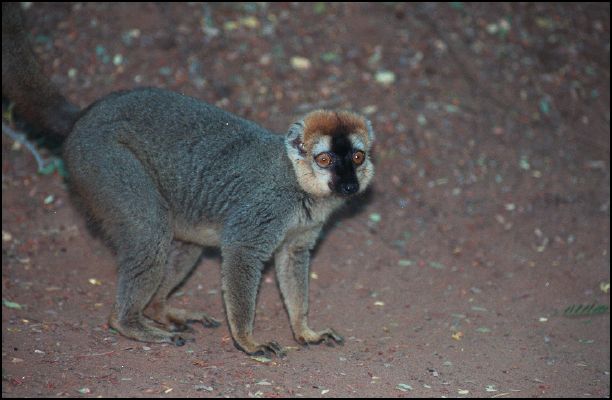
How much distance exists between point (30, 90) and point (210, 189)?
6.78ft

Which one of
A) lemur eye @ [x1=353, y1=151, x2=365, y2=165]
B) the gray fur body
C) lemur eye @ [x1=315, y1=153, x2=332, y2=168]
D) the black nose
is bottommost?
the gray fur body

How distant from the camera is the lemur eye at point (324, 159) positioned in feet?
22.8

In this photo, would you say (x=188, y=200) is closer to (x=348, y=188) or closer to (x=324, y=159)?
(x=324, y=159)

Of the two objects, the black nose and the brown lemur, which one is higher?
the black nose

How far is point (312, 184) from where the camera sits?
7.06 m

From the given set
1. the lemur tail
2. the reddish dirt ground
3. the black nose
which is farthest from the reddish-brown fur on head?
the lemur tail

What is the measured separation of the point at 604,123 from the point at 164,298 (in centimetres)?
742

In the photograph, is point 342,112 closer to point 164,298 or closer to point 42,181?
point 164,298

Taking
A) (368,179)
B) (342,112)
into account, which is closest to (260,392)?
(368,179)

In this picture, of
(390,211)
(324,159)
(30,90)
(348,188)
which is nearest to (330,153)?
(324,159)

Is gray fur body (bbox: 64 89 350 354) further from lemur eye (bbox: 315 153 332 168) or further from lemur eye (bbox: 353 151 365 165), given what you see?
lemur eye (bbox: 353 151 365 165)

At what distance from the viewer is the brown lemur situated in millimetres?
6906

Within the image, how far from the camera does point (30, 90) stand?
7.60 metres

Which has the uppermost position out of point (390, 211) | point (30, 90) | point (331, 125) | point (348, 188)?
point (331, 125)
